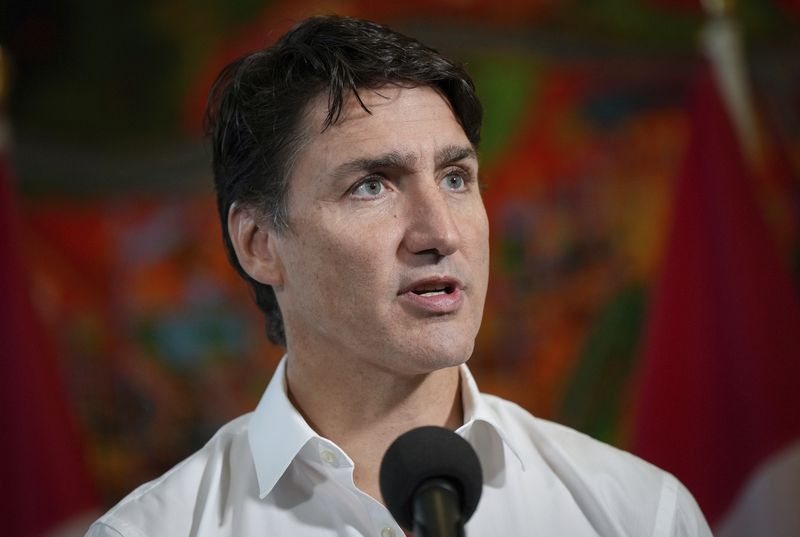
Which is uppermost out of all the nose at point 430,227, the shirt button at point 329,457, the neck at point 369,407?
the nose at point 430,227

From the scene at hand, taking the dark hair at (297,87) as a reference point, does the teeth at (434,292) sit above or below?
below

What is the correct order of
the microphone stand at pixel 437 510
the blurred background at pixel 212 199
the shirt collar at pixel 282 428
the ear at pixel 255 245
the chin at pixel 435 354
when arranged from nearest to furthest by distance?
1. the microphone stand at pixel 437 510
2. the chin at pixel 435 354
3. the shirt collar at pixel 282 428
4. the ear at pixel 255 245
5. the blurred background at pixel 212 199

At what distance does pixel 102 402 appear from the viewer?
12.3 ft

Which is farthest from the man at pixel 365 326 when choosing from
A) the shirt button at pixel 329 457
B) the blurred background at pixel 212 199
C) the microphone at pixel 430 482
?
the blurred background at pixel 212 199

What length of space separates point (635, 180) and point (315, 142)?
86.0 inches

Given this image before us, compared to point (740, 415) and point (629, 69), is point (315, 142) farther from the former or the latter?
point (629, 69)

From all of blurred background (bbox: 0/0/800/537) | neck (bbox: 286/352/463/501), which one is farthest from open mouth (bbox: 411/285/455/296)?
blurred background (bbox: 0/0/800/537)

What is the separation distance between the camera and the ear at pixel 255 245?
6.19 ft

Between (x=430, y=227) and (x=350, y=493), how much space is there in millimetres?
513

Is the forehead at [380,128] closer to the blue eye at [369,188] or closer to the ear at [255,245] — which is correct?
the blue eye at [369,188]

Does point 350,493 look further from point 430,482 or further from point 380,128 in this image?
point 380,128

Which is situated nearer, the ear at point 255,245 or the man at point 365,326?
the man at point 365,326

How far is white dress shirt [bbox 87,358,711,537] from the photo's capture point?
5.61ft

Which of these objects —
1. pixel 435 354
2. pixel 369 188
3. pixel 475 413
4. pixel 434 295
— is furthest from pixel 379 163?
pixel 475 413
